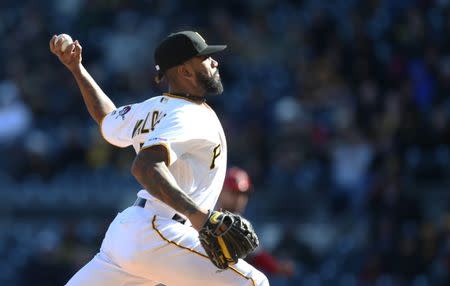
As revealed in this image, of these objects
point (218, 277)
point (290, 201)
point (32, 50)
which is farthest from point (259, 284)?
point (32, 50)

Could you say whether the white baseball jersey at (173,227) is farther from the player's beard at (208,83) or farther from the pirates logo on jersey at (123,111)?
the pirates logo on jersey at (123,111)

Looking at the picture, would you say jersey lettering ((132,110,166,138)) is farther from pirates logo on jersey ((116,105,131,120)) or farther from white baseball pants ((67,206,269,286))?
white baseball pants ((67,206,269,286))

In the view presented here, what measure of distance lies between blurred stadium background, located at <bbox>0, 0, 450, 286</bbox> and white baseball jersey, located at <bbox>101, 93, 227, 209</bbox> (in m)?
4.98

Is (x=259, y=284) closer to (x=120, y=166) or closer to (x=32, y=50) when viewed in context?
(x=120, y=166)

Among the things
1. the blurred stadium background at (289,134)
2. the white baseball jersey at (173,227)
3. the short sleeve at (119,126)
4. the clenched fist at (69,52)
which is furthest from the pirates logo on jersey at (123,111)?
the blurred stadium background at (289,134)

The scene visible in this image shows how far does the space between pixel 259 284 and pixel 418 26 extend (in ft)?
23.3

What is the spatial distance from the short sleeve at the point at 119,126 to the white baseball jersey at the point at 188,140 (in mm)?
122

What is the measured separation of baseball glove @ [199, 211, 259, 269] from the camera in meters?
5.03

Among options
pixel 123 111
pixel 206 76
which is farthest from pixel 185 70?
pixel 123 111

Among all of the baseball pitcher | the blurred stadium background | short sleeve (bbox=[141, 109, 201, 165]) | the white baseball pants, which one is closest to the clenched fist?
the baseball pitcher

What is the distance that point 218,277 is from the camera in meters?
5.41

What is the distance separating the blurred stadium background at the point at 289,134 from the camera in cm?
1084

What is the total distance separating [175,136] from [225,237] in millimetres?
602

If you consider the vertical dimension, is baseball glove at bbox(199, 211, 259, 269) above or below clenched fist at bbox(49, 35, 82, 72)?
below
